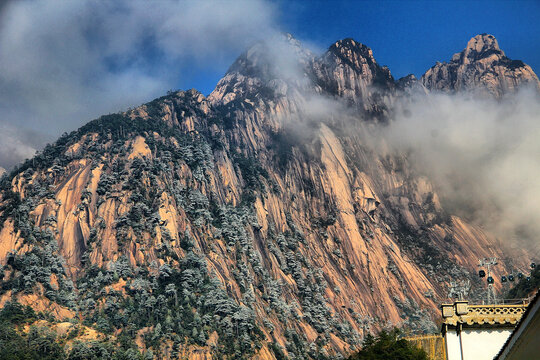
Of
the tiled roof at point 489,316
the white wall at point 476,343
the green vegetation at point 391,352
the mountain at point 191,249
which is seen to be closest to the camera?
the tiled roof at point 489,316

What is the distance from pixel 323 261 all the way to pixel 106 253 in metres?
73.0

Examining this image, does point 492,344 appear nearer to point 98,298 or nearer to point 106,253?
point 98,298

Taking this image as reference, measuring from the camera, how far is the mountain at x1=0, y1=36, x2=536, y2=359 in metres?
113

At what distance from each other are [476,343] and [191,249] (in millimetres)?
110167

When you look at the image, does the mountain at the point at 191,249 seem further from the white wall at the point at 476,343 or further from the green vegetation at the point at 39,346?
the white wall at the point at 476,343

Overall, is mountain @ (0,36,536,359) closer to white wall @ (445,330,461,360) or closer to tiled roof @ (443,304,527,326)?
white wall @ (445,330,461,360)

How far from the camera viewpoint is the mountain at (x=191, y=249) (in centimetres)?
11319

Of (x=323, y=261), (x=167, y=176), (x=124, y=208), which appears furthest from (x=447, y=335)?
(x=323, y=261)

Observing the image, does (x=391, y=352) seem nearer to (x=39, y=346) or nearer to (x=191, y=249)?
(x=39, y=346)

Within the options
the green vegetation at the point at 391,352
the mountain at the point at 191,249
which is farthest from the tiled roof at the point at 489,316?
the mountain at the point at 191,249

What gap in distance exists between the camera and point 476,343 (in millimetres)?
27234

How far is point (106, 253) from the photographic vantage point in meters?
125

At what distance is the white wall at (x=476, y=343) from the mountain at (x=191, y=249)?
82.4 meters

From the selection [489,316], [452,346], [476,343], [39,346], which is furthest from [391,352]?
[39,346]
